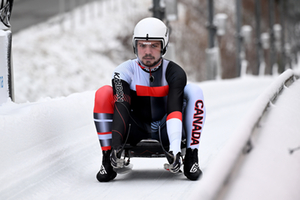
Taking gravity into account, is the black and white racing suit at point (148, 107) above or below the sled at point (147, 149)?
above

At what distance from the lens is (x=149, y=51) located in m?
2.84

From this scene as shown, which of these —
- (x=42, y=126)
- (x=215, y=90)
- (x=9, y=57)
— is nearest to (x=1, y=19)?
(x=9, y=57)

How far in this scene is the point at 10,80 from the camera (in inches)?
132

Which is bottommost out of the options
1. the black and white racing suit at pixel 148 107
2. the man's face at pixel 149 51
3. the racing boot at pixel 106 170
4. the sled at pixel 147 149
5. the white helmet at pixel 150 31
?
the racing boot at pixel 106 170

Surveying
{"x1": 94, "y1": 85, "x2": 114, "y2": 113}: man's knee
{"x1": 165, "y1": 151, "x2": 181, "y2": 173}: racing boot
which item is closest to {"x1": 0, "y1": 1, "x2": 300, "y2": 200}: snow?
{"x1": 165, "y1": 151, "x2": 181, "y2": 173}: racing boot

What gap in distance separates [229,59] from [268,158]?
2757cm

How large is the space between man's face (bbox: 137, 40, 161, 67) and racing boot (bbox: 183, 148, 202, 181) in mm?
658

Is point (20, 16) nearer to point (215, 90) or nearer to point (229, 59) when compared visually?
point (215, 90)

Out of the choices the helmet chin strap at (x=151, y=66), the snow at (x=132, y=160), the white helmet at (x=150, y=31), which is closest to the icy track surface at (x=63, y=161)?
the snow at (x=132, y=160)

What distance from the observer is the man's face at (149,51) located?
111 inches

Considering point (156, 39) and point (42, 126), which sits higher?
point (156, 39)

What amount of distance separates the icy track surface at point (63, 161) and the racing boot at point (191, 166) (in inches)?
1.9

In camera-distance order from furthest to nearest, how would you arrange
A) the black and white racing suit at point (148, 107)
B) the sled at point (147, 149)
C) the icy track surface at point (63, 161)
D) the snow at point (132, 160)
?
the sled at point (147, 149) < the black and white racing suit at point (148, 107) < the icy track surface at point (63, 161) < the snow at point (132, 160)

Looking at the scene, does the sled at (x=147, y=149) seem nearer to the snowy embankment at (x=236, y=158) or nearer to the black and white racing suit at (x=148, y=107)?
the black and white racing suit at (x=148, y=107)
